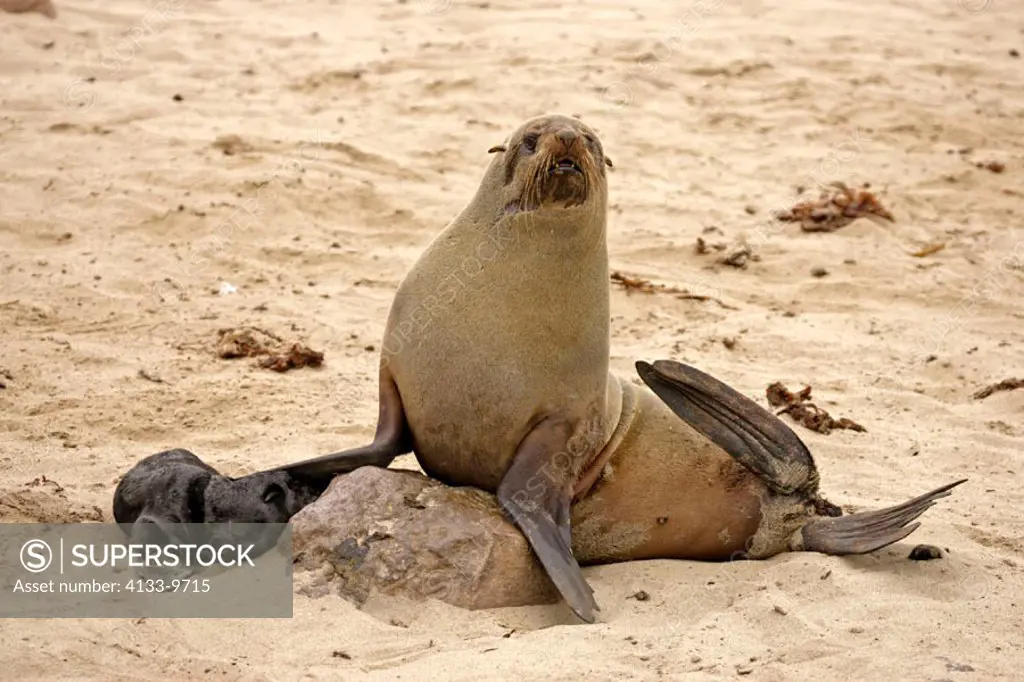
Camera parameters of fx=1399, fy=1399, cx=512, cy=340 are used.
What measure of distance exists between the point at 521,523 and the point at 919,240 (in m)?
4.65

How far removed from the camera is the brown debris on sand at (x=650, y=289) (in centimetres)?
701

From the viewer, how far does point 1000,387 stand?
20.0 ft

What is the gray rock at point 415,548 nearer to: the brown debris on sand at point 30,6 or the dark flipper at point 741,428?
the dark flipper at point 741,428

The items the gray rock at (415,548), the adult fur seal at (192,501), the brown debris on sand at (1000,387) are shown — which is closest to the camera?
the gray rock at (415,548)

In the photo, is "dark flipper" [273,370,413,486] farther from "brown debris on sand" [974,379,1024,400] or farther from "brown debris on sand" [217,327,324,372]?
"brown debris on sand" [974,379,1024,400]

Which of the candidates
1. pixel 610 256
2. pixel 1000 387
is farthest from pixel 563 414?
pixel 610 256

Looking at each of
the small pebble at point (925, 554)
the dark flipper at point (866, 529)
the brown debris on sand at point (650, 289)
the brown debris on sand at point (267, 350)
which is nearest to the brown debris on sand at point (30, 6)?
the brown debris on sand at point (267, 350)

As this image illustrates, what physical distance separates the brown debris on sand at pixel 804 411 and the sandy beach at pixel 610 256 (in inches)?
2.1

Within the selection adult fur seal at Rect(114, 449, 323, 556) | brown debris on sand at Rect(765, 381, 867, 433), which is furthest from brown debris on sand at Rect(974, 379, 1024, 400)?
adult fur seal at Rect(114, 449, 323, 556)

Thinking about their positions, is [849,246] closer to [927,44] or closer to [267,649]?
[927,44]

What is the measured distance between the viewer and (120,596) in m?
3.83

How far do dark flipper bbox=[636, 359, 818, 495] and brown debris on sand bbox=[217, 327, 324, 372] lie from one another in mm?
1923

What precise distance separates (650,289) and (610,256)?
0.50 metres

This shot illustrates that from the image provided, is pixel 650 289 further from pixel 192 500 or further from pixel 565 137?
pixel 192 500
